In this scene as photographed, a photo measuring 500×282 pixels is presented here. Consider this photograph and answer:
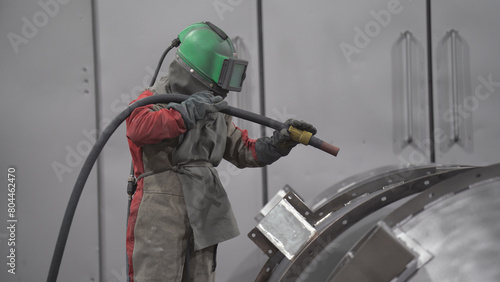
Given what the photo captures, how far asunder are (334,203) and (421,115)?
107cm

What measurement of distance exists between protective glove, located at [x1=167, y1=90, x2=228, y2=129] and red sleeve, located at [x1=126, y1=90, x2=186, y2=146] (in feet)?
0.05

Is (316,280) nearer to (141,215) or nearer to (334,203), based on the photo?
(334,203)

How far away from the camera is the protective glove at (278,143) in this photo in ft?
4.90

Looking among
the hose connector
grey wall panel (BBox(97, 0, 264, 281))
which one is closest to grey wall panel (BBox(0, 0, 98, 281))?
grey wall panel (BBox(97, 0, 264, 281))

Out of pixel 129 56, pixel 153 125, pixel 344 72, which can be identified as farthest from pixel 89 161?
pixel 344 72

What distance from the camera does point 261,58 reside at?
229 centimetres

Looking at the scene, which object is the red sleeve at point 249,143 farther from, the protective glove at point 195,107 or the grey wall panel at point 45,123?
the grey wall panel at point 45,123

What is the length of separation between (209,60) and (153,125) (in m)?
0.30

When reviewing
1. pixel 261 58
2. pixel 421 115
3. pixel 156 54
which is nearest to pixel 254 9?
pixel 261 58

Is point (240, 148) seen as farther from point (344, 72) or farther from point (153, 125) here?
point (344, 72)

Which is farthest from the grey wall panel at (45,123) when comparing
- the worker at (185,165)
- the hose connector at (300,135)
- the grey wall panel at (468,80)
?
the grey wall panel at (468,80)

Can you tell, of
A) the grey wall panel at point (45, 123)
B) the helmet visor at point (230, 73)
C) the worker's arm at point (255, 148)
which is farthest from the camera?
the grey wall panel at point (45, 123)

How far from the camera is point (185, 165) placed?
1.47 m

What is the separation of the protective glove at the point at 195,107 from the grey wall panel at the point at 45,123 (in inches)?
40.6
